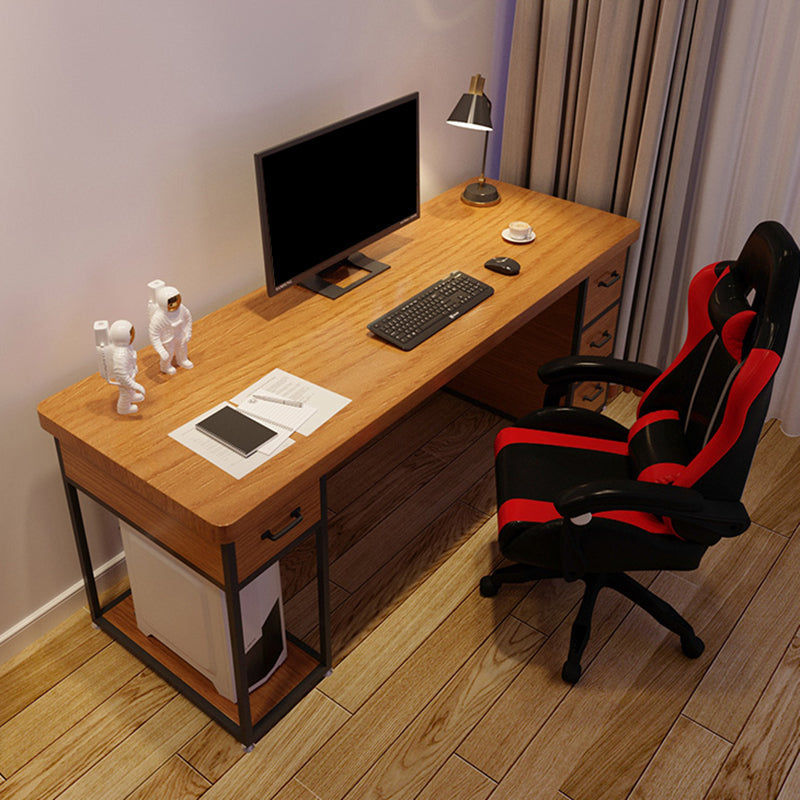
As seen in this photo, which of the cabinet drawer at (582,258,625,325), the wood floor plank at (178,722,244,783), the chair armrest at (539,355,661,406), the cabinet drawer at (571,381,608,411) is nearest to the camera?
the wood floor plank at (178,722,244,783)

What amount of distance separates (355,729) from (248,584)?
53 centimetres

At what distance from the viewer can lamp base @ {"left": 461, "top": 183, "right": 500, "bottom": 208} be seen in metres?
3.02

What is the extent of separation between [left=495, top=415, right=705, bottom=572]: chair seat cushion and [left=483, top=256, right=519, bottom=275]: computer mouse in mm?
507

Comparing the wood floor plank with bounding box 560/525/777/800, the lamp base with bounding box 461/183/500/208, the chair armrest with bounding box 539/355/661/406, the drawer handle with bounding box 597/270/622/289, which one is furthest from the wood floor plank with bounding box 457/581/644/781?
the lamp base with bounding box 461/183/500/208

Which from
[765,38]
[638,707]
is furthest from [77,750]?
[765,38]

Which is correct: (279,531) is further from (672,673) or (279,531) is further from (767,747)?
(767,747)

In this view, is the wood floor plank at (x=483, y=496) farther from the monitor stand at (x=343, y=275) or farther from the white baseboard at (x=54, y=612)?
the white baseboard at (x=54, y=612)

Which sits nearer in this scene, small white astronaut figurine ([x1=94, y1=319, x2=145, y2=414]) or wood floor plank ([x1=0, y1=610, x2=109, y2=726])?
small white astronaut figurine ([x1=94, y1=319, x2=145, y2=414])

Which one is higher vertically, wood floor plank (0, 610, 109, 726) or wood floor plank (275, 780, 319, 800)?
wood floor plank (0, 610, 109, 726)

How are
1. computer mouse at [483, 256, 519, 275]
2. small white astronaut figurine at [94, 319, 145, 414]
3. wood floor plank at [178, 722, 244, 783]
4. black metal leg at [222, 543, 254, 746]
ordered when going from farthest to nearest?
computer mouse at [483, 256, 519, 275], wood floor plank at [178, 722, 244, 783], small white astronaut figurine at [94, 319, 145, 414], black metal leg at [222, 543, 254, 746]

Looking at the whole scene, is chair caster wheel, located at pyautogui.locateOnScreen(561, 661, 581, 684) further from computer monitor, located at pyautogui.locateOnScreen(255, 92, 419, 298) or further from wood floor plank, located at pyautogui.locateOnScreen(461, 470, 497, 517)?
computer monitor, located at pyautogui.locateOnScreen(255, 92, 419, 298)

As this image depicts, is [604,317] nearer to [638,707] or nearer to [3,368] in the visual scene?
[638,707]

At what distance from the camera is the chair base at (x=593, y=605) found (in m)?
2.35

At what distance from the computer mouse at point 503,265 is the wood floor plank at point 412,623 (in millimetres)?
813
